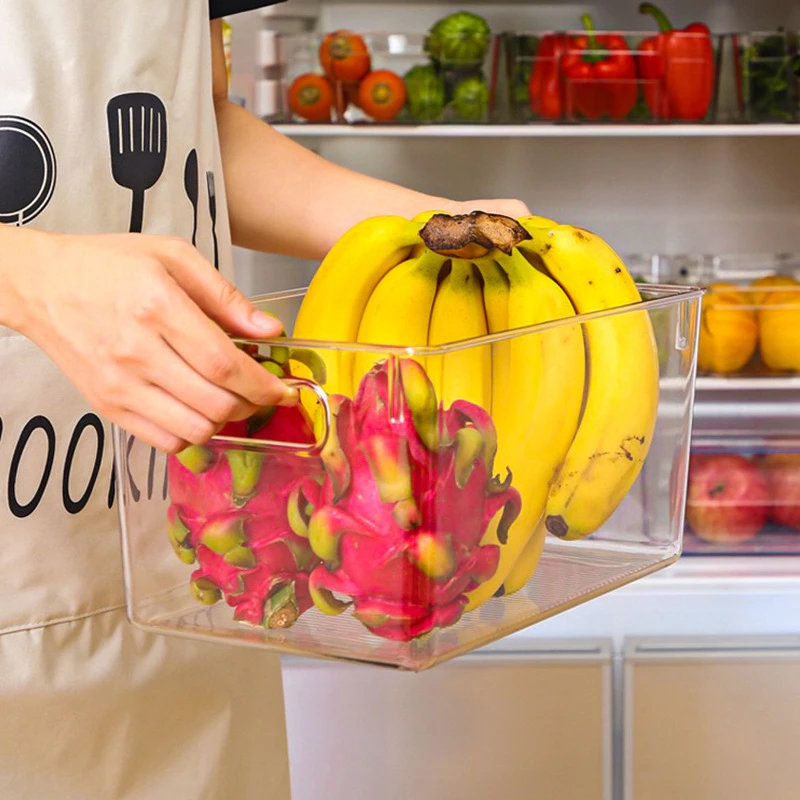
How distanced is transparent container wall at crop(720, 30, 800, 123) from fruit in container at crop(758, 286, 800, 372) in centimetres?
27

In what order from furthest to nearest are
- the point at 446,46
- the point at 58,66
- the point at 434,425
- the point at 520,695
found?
the point at 446,46
the point at 520,695
the point at 58,66
the point at 434,425

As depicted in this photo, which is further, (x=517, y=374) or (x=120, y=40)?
(x=120, y=40)

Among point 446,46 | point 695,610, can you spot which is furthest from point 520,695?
point 446,46

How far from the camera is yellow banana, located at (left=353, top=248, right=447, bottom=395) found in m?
0.45

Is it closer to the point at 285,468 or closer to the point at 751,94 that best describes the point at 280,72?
the point at 751,94

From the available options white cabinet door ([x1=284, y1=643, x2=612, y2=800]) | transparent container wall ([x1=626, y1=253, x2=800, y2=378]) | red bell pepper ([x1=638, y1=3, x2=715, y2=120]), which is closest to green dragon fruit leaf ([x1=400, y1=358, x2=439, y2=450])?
white cabinet door ([x1=284, y1=643, x2=612, y2=800])

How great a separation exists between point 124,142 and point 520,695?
1.06 meters

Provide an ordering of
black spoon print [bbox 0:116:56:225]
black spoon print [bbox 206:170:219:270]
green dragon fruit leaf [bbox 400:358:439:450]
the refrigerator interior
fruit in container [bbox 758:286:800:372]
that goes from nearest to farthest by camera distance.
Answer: green dragon fruit leaf [bbox 400:358:439:450] → black spoon print [bbox 0:116:56:225] → black spoon print [bbox 206:170:219:270] → fruit in container [bbox 758:286:800:372] → the refrigerator interior

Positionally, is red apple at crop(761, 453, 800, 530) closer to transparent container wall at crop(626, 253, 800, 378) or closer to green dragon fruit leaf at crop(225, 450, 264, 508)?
transparent container wall at crop(626, 253, 800, 378)

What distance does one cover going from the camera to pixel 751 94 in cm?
172

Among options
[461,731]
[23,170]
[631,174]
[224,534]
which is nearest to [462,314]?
[224,534]

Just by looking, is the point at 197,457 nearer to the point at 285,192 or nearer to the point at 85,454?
the point at 85,454

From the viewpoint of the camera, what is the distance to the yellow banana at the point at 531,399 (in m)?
0.42

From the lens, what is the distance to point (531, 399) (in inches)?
17.1
